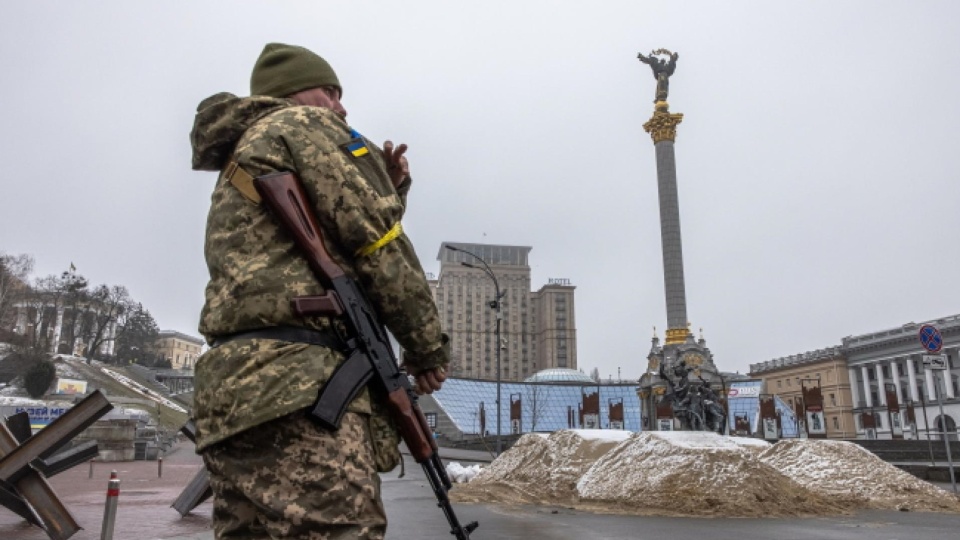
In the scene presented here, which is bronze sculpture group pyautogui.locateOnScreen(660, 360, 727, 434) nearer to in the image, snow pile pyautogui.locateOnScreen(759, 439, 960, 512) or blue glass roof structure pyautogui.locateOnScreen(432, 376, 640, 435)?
snow pile pyautogui.locateOnScreen(759, 439, 960, 512)

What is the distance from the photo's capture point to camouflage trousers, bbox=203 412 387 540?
1.89 m

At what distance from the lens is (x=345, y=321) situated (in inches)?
87.3

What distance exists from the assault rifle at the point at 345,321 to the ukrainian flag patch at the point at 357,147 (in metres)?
0.22

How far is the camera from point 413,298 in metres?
2.29

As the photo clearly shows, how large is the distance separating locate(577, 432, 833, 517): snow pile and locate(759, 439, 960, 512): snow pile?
1.08 meters

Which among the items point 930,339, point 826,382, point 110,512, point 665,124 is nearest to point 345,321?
point 110,512

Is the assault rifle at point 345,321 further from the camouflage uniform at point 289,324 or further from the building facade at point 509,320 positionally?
the building facade at point 509,320

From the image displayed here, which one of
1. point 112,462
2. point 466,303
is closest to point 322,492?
point 112,462

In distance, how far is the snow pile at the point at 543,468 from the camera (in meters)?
11.8

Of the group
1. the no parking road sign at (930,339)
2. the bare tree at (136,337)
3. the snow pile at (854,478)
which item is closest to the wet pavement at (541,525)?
the snow pile at (854,478)

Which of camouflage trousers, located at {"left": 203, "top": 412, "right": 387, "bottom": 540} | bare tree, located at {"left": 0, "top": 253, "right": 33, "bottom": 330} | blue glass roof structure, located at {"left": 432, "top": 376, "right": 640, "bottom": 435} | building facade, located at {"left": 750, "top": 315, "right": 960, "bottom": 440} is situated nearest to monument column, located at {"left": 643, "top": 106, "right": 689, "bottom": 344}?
blue glass roof structure, located at {"left": 432, "top": 376, "right": 640, "bottom": 435}

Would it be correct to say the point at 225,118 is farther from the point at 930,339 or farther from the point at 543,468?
the point at 930,339

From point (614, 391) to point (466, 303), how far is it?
6613 centimetres

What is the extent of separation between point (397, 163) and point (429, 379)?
0.89 metres
